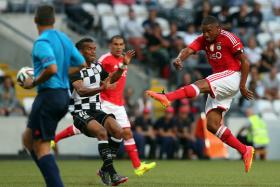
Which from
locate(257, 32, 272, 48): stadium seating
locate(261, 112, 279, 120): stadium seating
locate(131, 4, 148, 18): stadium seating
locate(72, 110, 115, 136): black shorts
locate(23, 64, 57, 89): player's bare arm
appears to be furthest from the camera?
locate(131, 4, 148, 18): stadium seating

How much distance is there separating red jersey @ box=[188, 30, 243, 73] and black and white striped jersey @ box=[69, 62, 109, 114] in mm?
1591

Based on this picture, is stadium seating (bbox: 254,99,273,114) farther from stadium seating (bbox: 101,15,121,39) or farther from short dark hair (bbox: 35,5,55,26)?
short dark hair (bbox: 35,5,55,26)

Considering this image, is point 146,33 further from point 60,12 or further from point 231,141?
point 231,141

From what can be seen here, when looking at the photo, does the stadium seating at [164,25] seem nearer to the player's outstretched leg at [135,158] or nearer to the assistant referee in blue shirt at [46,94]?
the player's outstretched leg at [135,158]

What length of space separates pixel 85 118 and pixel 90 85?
1.99 feet

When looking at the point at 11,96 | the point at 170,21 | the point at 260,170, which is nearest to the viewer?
the point at 260,170

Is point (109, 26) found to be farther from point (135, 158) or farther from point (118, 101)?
point (135, 158)

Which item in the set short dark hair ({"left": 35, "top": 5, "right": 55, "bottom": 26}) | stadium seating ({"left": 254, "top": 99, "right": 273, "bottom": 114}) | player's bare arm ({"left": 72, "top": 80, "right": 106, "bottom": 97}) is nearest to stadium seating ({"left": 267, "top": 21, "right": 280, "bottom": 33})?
stadium seating ({"left": 254, "top": 99, "right": 273, "bottom": 114})

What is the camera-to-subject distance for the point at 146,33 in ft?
80.6

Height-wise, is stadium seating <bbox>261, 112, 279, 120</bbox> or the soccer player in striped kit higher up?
the soccer player in striped kit

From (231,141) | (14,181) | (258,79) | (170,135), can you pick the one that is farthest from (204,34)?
(258,79)

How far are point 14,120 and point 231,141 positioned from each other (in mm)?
9172

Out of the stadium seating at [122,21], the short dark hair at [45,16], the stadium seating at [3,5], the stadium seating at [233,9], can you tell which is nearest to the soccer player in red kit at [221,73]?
the short dark hair at [45,16]

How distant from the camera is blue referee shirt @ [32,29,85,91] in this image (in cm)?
928
